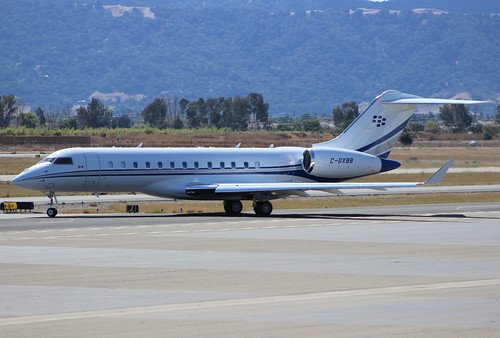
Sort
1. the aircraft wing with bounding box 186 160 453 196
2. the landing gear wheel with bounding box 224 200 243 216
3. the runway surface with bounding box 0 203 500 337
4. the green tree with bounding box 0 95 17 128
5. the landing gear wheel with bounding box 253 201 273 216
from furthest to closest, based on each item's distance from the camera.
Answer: the green tree with bounding box 0 95 17 128
the landing gear wheel with bounding box 224 200 243 216
the landing gear wheel with bounding box 253 201 273 216
the aircraft wing with bounding box 186 160 453 196
the runway surface with bounding box 0 203 500 337

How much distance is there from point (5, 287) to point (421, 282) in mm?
7673

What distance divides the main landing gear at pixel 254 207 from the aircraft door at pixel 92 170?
16.9 ft

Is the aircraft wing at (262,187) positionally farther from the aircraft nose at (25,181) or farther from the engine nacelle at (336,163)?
the aircraft nose at (25,181)

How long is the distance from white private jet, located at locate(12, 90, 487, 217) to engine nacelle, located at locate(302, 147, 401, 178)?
1.5 inches

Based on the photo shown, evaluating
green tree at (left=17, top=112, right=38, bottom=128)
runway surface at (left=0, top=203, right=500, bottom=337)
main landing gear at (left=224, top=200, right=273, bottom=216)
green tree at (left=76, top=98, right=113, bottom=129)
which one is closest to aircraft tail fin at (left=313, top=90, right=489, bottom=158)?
main landing gear at (left=224, top=200, right=273, bottom=216)

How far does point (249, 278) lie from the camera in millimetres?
21938

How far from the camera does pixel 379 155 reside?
4412 cm

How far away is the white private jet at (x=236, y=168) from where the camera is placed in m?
39.3

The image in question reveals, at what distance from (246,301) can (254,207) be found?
21985mm

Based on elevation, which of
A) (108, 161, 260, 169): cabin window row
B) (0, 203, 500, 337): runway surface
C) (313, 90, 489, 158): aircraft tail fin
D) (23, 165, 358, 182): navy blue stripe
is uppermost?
(313, 90, 489, 158): aircraft tail fin

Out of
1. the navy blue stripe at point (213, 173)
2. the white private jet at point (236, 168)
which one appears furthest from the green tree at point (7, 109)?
the navy blue stripe at point (213, 173)

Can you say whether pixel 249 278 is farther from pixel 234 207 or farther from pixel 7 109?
pixel 7 109

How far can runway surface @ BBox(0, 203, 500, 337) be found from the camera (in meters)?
16.7

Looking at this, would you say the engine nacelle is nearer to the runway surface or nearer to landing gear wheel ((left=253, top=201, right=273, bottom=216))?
landing gear wheel ((left=253, top=201, right=273, bottom=216))
